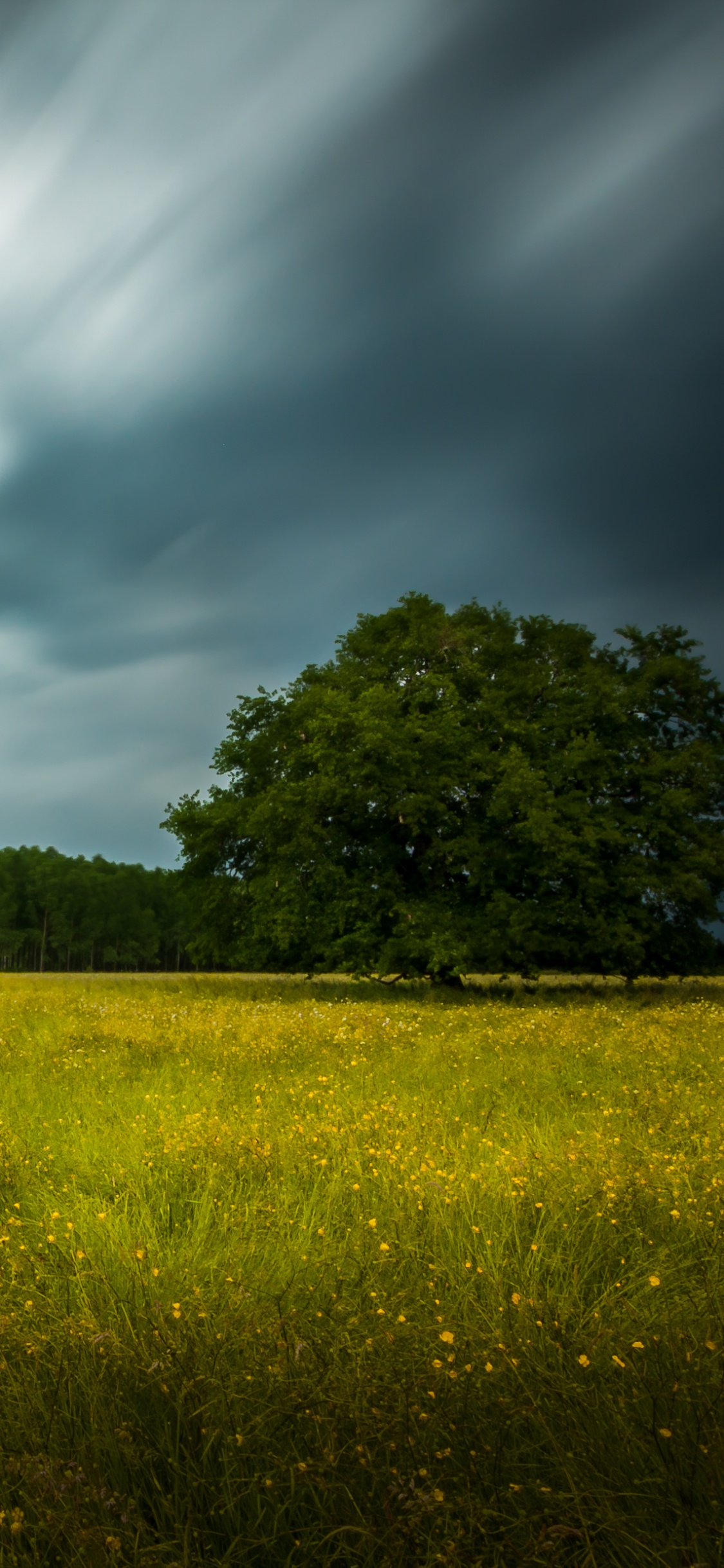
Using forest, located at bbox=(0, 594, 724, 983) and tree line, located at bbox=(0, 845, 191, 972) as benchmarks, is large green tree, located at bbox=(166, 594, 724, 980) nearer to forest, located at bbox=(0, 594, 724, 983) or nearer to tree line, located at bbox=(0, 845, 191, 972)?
forest, located at bbox=(0, 594, 724, 983)

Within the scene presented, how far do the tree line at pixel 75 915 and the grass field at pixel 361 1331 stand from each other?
99.7 meters

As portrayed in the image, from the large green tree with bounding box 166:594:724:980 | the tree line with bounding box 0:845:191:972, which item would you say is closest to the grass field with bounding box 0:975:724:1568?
the large green tree with bounding box 166:594:724:980

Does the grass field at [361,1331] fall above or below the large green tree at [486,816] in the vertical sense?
below

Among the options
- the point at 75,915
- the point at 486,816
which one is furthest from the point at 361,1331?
the point at 75,915

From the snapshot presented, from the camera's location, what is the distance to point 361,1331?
12.2 feet

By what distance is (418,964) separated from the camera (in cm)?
2814

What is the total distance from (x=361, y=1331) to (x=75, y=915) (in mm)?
112715

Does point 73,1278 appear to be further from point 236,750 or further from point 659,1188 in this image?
point 236,750

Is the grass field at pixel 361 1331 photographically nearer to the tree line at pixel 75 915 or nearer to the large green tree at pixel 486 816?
the large green tree at pixel 486 816

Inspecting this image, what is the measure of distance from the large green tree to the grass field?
17.8m

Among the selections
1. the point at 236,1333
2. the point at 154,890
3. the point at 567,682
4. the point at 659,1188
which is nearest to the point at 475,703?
the point at 567,682

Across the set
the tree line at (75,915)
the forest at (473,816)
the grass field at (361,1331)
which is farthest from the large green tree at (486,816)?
the tree line at (75,915)

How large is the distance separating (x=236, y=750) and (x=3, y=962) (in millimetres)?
95966

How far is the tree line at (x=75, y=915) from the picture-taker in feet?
352
